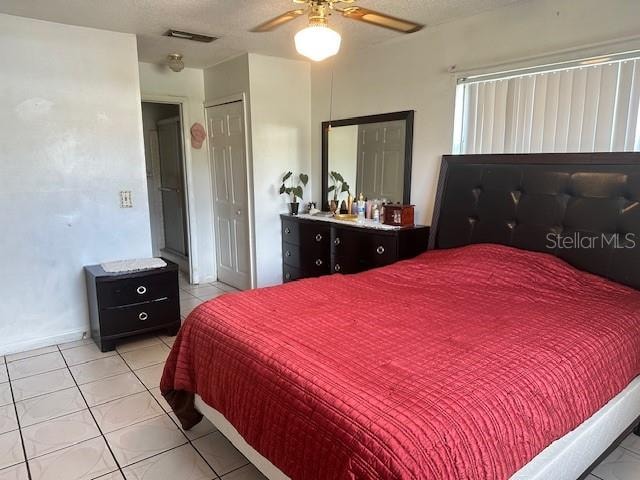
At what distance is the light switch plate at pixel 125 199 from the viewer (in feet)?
11.3

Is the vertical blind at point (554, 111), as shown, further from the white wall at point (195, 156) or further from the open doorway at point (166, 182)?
the open doorway at point (166, 182)

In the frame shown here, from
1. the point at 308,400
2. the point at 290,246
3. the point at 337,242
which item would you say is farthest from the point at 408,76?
the point at 308,400

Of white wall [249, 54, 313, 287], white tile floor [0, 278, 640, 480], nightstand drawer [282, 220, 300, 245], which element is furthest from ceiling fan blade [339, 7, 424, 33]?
white tile floor [0, 278, 640, 480]

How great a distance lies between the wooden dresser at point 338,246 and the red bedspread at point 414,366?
0.78 metres

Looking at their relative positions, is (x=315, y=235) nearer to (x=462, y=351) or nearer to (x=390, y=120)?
(x=390, y=120)

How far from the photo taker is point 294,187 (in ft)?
14.2

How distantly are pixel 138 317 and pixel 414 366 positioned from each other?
2.49 meters

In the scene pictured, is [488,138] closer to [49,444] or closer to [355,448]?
[355,448]

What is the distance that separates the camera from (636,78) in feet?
7.38

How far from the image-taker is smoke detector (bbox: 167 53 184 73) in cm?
391

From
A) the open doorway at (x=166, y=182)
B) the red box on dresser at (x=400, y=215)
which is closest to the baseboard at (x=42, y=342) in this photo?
the open doorway at (x=166, y=182)

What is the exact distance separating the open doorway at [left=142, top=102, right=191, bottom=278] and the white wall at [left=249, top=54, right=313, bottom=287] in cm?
114

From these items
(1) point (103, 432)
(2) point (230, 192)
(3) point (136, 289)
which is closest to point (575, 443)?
(1) point (103, 432)

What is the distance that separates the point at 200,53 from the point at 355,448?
3.76 meters
